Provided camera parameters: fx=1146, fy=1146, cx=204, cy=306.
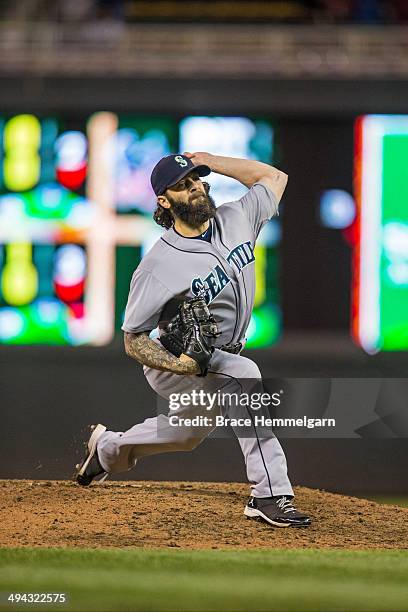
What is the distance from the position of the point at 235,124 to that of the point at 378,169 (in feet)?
3.26

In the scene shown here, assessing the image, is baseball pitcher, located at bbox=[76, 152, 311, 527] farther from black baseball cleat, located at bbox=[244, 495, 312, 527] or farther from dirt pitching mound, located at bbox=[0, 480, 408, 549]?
dirt pitching mound, located at bbox=[0, 480, 408, 549]

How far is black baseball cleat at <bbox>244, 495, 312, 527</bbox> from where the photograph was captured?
479cm

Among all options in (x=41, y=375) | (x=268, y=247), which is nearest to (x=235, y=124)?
(x=268, y=247)

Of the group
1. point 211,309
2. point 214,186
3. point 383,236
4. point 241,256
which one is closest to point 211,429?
point 211,309

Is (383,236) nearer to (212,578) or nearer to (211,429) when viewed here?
(211,429)

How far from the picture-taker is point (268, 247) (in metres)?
7.66

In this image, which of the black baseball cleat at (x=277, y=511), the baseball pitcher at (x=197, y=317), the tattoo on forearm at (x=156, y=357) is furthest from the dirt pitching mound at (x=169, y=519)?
the tattoo on forearm at (x=156, y=357)

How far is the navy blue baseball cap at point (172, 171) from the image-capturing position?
4691mm

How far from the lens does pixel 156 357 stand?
15.0 feet

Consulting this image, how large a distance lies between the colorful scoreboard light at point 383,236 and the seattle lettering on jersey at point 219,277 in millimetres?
2752

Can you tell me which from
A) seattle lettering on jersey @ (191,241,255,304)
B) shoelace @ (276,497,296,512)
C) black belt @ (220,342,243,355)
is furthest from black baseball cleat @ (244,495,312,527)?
seattle lettering on jersey @ (191,241,255,304)

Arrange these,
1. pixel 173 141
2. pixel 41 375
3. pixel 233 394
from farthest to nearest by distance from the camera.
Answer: pixel 173 141 < pixel 41 375 < pixel 233 394

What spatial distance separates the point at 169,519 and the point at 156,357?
0.78m

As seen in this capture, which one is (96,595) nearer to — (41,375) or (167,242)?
(167,242)
